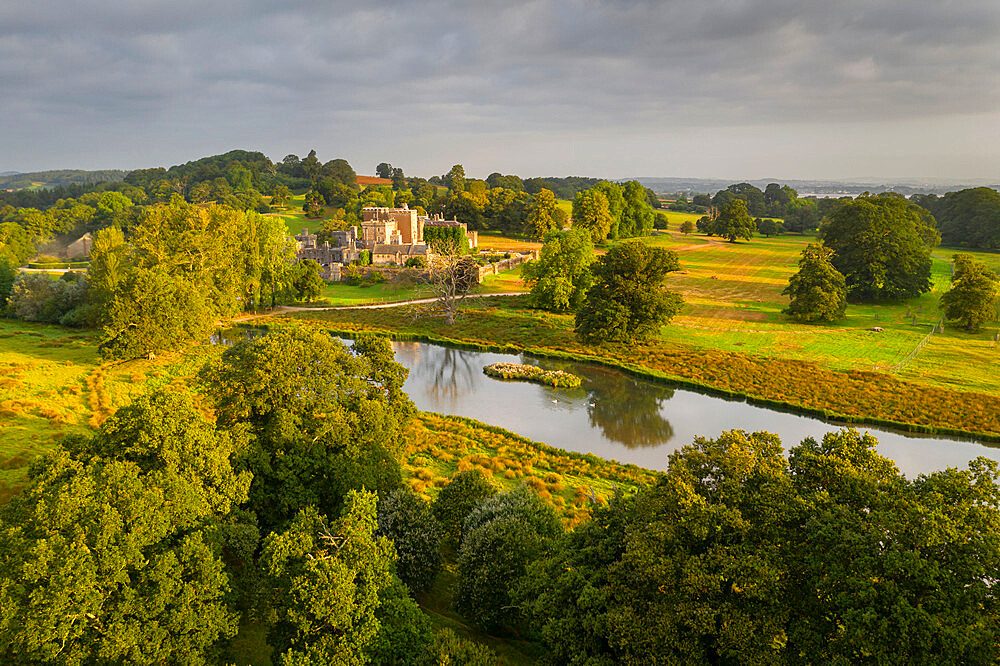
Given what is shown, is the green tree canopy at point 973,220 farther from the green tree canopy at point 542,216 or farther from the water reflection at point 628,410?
the water reflection at point 628,410

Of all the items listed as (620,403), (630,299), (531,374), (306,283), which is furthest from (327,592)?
(306,283)

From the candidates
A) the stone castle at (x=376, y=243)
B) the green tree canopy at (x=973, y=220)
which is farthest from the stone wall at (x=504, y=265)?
the green tree canopy at (x=973, y=220)

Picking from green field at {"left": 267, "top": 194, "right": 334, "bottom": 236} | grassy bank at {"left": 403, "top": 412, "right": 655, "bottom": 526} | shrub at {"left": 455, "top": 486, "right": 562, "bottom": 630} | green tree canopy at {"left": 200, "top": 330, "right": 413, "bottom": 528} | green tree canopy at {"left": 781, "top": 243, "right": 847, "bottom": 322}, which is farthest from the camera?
green field at {"left": 267, "top": 194, "right": 334, "bottom": 236}

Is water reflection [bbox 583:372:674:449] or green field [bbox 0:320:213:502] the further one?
water reflection [bbox 583:372:674:449]

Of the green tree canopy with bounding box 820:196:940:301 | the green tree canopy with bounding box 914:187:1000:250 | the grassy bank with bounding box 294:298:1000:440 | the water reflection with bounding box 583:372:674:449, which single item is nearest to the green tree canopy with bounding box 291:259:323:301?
the grassy bank with bounding box 294:298:1000:440

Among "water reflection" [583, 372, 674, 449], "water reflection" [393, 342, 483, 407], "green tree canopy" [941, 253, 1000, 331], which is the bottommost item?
"water reflection" [583, 372, 674, 449]

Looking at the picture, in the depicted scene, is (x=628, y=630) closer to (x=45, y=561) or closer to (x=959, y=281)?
(x=45, y=561)

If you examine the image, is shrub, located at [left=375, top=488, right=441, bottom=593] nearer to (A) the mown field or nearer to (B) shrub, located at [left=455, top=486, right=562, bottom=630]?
(B) shrub, located at [left=455, top=486, right=562, bottom=630]

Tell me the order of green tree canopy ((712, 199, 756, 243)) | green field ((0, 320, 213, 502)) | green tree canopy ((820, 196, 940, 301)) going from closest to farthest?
1. green field ((0, 320, 213, 502))
2. green tree canopy ((820, 196, 940, 301))
3. green tree canopy ((712, 199, 756, 243))
